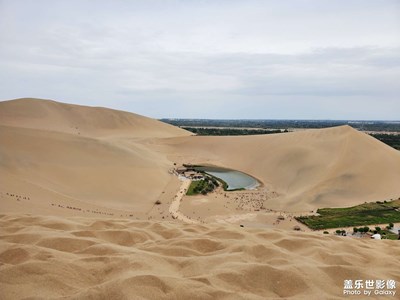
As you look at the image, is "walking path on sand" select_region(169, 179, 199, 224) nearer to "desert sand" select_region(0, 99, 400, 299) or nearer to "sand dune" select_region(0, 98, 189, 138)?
"desert sand" select_region(0, 99, 400, 299)

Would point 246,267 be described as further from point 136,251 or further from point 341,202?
point 341,202

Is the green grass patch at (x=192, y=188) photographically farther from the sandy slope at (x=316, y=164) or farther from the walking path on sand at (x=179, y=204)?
the sandy slope at (x=316, y=164)

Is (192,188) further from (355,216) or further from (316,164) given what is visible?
(316,164)

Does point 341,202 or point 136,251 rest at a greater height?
point 136,251

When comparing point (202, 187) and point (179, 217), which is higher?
point (202, 187)

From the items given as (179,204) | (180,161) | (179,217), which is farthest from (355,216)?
(180,161)

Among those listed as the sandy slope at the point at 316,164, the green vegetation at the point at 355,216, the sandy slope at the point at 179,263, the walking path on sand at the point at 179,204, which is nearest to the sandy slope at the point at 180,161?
the sandy slope at the point at 316,164

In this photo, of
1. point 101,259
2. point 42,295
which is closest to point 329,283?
point 101,259

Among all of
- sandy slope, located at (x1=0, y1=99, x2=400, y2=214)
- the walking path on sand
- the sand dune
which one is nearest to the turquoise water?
sandy slope, located at (x1=0, y1=99, x2=400, y2=214)
